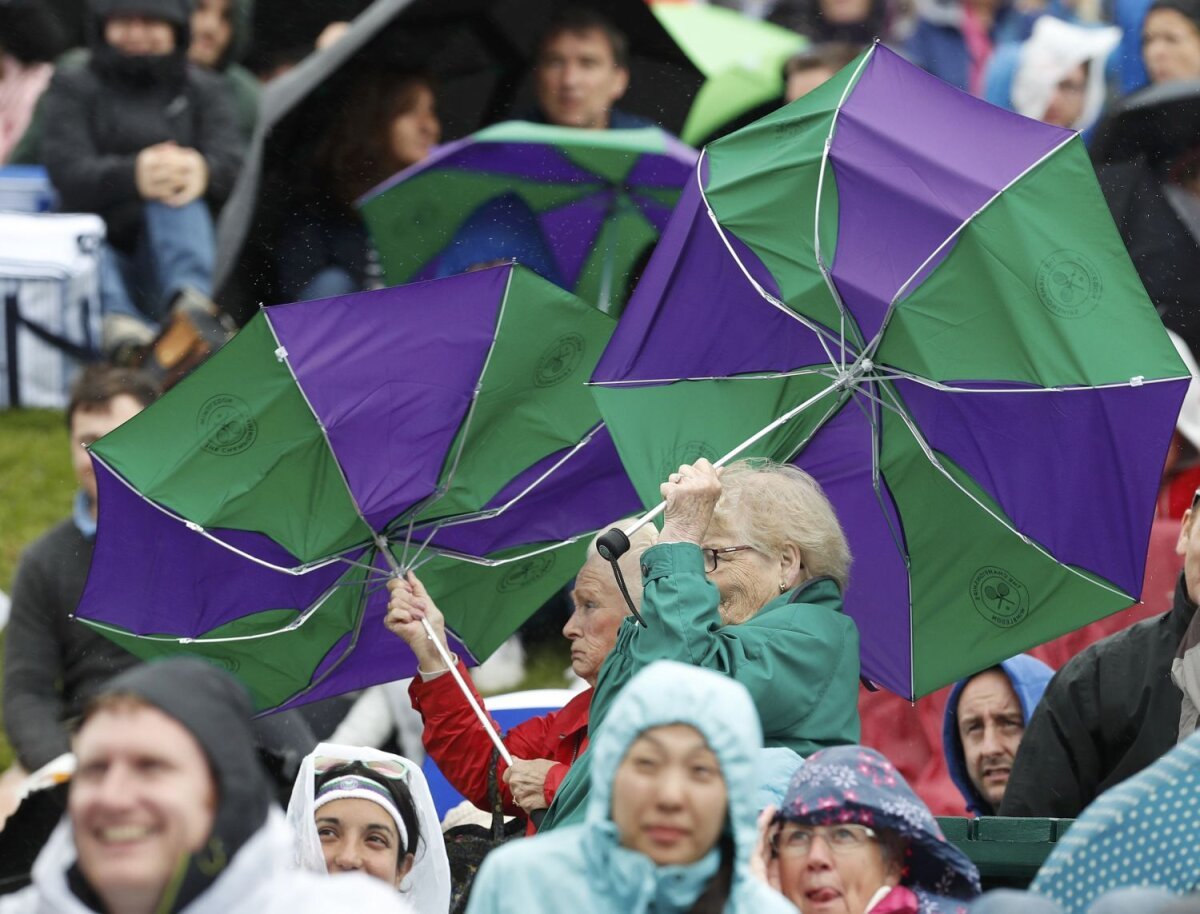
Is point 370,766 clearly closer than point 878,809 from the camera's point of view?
No

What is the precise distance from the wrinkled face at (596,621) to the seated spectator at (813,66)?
422 cm

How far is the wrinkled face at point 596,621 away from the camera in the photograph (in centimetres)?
566

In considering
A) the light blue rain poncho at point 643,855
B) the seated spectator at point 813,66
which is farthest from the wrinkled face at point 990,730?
the seated spectator at point 813,66

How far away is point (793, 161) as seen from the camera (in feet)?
18.7

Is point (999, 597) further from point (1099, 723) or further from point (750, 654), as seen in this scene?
point (750, 654)

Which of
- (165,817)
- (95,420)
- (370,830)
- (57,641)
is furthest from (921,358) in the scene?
(57,641)

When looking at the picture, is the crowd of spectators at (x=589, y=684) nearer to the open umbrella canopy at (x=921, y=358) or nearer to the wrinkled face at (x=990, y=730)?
the wrinkled face at (x=990, y=730)

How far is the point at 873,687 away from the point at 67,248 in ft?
17.0

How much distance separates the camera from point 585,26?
9.15 metres

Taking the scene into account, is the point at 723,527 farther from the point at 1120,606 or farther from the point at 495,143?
the point at 495,143

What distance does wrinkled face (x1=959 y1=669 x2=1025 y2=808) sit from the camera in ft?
20.8

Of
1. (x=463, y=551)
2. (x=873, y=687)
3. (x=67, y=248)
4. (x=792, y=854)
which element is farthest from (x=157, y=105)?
(x=792, y=854)

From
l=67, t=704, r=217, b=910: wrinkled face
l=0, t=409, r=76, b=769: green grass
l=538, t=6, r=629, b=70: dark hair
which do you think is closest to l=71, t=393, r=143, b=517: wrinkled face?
l=0, t=409, r=76, b=769: green grass

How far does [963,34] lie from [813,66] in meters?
2.05
